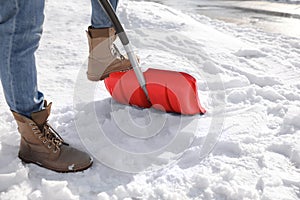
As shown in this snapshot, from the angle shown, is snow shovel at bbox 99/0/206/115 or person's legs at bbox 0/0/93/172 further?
snow shovel at bbox 99/0/206/115

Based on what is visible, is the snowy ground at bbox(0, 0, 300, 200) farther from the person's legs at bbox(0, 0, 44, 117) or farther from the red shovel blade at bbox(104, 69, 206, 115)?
the person's legs at bbox(0, 0, 44, 117)

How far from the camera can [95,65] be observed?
1.93 meters

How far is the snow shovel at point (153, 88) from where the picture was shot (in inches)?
71.5

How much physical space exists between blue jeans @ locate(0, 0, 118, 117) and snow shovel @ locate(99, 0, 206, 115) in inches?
20.6

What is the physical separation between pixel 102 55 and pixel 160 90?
0.39 meters

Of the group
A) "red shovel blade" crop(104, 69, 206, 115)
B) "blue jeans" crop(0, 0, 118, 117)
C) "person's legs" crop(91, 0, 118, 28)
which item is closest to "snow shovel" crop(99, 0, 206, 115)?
"red shovel blade" crop(104, 69, 206, 115)

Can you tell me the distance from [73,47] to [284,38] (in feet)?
7.00

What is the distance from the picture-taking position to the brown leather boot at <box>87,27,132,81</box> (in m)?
1.90

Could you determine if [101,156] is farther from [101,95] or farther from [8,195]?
[101,95]

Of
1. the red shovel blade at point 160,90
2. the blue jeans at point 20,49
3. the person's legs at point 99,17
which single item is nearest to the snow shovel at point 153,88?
the red shovel blade at point 160,90

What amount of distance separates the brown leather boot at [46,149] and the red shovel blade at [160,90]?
551 mm

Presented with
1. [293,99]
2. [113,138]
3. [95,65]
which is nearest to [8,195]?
[113,138]

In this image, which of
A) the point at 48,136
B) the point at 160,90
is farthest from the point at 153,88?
the point at 48,136

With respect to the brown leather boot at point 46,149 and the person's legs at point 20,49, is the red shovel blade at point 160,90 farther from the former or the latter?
the person's legs at point 20,49
